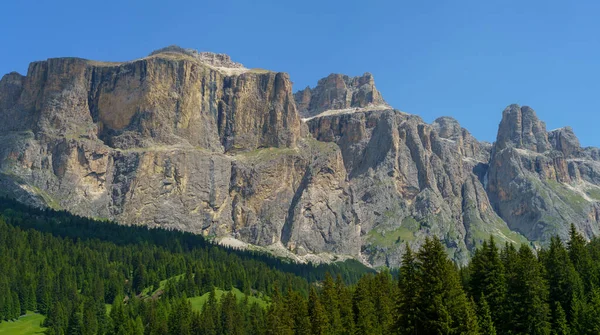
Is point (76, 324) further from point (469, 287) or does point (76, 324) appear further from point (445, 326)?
point (445, 326)

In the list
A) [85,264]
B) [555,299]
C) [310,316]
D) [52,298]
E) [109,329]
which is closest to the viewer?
[555,299]

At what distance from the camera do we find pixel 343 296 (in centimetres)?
11269

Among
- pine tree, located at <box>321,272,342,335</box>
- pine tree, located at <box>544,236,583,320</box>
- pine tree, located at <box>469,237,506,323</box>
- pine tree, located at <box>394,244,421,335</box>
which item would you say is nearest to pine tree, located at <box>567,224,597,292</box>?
pine tree, located at <box>544,236,583,320</box>

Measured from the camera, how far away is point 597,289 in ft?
301

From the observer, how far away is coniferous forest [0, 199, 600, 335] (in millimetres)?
64188

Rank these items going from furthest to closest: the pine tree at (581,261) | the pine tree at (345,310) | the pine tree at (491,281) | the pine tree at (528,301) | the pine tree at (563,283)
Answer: the pine tree at (345,310)
the pine tree at (581,261)
the pine tree at (563,283)
the pine tree at (491,281)
the pine tree at (528,301)

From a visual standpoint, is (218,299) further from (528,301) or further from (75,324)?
(528,301)

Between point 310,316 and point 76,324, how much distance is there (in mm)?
69729

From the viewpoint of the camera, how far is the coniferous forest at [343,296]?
211 ft

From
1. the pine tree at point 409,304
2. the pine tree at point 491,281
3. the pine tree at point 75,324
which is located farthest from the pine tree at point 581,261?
the pine tree at point 75,324

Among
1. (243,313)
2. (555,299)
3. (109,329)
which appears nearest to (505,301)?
(555,299)

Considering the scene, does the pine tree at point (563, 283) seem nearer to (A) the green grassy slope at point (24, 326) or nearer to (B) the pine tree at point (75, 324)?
(B) the pine tree at point (75, 324)

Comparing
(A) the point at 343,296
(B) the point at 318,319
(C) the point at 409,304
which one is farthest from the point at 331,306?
(C) the point at 409,304

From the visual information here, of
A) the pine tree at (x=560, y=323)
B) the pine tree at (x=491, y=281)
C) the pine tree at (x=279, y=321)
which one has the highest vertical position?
the pine tree at (x=491, y=281)
